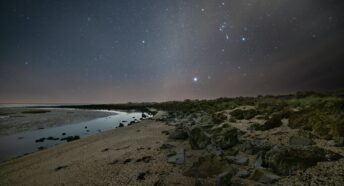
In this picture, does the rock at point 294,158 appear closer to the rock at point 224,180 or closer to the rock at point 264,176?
the rock at point 264,176

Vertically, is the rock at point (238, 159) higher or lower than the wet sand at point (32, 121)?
higher

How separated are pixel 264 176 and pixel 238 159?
1.49 meters

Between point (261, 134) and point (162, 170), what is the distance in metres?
5.80

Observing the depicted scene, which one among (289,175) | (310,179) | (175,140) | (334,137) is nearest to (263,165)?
(289,175)

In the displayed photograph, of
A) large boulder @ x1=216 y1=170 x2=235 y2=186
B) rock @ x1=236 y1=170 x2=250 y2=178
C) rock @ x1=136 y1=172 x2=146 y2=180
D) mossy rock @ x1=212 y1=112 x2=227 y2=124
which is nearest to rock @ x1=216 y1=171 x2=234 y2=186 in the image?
large boulder @ x1=216 y1=170 x2=235 y2=186

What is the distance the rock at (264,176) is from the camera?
4598mm

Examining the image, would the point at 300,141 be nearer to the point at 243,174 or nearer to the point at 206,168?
the point at 243,174

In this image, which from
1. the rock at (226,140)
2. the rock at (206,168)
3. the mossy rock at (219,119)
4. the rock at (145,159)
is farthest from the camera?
the mossy rock at (219,119)

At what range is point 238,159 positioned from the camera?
6.27 meters

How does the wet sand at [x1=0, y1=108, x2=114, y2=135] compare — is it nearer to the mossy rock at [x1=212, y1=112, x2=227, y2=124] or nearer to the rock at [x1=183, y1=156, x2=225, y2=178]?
the mossy rock at [x1=212, y1=112, x2=227, y2=124]

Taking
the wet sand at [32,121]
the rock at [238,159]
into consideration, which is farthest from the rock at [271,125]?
the wet sand at [32,121]

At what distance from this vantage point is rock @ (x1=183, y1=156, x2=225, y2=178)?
18.1 feet

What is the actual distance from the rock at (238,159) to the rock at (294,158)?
799 mm

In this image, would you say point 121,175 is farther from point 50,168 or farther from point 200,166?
point 50,168
